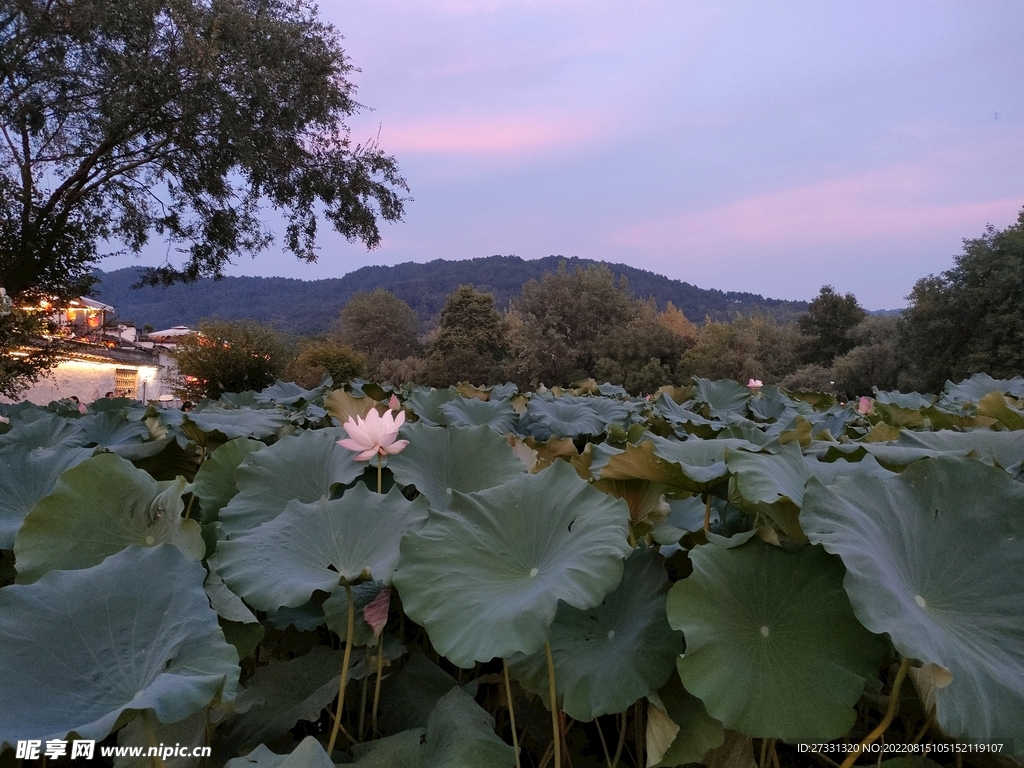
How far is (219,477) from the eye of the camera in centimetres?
115

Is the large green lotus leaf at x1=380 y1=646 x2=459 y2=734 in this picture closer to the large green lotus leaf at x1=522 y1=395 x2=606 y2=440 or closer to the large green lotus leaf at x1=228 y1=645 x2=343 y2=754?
Result: the large green lotus leaf at x1=228 y1=645 x2=343 y2=754

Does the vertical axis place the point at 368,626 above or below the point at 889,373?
above

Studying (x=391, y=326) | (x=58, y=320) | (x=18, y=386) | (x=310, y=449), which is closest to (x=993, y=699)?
(x=310, y=449)

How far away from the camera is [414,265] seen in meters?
79.9

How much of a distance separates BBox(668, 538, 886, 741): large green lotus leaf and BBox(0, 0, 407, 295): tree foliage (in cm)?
896

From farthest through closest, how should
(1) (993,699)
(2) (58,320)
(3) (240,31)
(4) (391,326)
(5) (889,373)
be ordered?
(4) (391,326), (5) (889,373), (2) (58,320), (3) (240,31), (1) (993,699)

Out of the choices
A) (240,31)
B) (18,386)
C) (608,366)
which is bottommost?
(608,366)

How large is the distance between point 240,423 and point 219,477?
571 millimetres

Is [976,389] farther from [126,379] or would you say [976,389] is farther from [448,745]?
[126,379]

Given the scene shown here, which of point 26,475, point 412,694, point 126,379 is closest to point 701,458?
point 412,694

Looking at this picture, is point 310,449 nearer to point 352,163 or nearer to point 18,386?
point 18,386

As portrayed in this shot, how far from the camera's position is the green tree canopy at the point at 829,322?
31.2 meters

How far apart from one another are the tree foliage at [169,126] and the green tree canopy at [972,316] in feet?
62.1

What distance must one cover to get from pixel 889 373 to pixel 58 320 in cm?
2489
